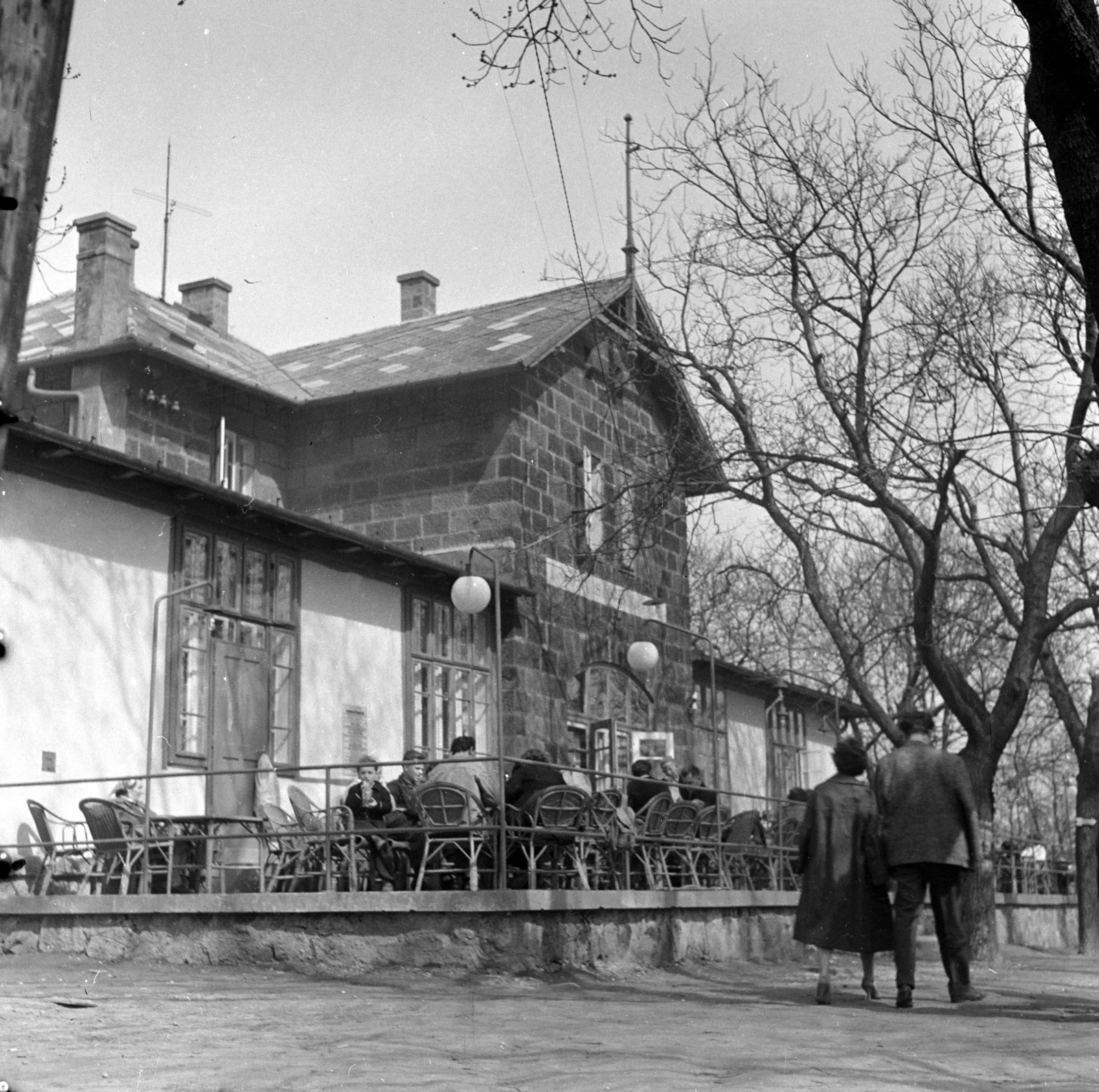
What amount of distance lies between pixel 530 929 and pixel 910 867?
A: 8.87 ft

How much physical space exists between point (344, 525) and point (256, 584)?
4894 mm

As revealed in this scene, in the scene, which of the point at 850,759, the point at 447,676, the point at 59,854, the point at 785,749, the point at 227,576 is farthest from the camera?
the point at 785,749

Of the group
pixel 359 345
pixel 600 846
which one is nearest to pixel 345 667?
pixel 600 846

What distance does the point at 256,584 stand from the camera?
656 inches

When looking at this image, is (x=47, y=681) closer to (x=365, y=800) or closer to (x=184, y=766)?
(x=184, y=766)

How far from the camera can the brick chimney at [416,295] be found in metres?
27.8

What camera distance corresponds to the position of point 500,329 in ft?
74.7

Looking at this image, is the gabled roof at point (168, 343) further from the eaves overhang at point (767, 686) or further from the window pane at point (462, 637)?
the eaves overhang at point (767, 686)

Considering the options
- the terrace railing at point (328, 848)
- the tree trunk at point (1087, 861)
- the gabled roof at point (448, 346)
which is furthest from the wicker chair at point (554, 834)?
the tree trunk at point (1087, 861)

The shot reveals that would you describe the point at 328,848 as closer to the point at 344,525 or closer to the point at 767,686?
the point at 344,525

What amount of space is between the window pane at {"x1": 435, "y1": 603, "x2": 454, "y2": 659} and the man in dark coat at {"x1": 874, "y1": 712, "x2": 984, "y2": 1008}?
32.9 feet

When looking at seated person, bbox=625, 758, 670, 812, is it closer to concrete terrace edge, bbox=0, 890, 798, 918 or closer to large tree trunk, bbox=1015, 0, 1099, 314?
concrete terrace edge, bbox=0, 890, 798, 918

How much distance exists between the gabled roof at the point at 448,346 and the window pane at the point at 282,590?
442 cm

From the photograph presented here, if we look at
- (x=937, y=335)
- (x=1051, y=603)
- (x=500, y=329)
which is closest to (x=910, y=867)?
(x=937, y=335)
